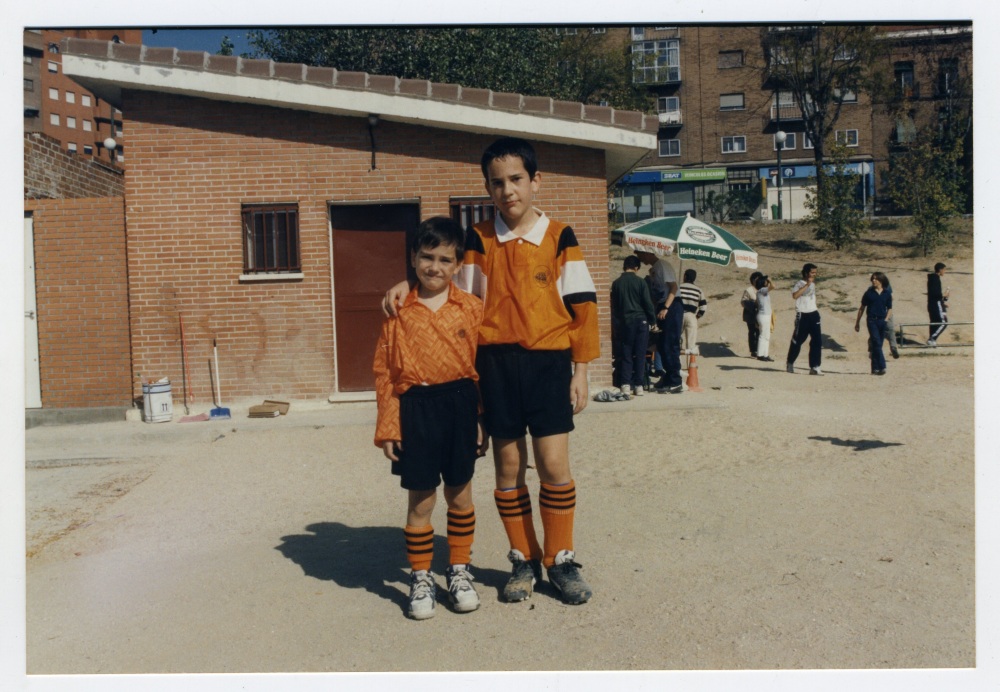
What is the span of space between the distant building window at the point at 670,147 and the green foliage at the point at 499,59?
4.25 feet

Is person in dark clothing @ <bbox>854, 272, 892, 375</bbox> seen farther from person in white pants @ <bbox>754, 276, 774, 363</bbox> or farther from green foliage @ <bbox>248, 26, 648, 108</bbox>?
green foliage @ <bbox>248, 26, 648, 108</bbox>

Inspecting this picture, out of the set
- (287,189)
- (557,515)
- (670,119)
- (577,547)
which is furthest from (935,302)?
(557,515)

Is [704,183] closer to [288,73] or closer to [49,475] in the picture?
[288,73]

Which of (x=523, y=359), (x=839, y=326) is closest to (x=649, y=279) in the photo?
(x=839, y=326)

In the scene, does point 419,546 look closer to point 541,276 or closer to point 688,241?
point 541,276

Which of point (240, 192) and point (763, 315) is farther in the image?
point (763, 315)

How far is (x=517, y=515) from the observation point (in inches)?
148

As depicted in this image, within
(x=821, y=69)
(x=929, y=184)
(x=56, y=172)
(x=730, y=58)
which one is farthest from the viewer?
(x=929, y=184)

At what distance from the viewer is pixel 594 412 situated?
8.48 metres

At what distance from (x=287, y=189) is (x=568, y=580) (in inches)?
272

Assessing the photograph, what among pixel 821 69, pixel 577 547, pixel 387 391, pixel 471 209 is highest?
pixel 821 69

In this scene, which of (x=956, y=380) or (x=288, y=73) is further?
(x=956, y=380)

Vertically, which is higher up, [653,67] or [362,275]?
[653,67]
